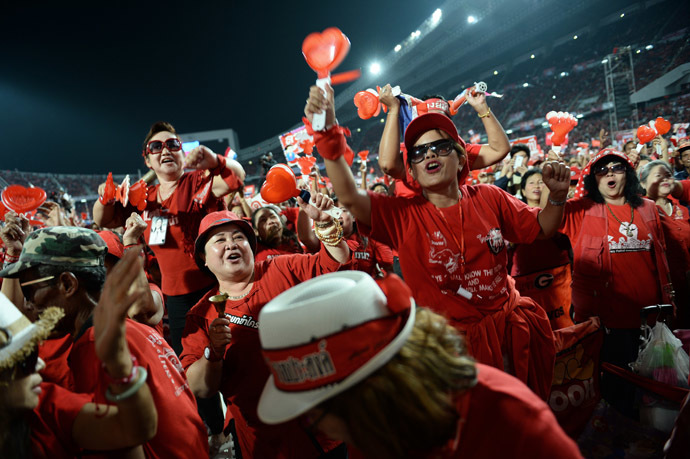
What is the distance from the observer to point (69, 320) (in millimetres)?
1655

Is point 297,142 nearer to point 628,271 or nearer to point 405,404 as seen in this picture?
point 628,271

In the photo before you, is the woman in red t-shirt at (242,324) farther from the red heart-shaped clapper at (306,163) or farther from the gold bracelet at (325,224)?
the red heart-shaped clapper at (306,163)

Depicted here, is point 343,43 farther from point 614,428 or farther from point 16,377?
point 614,428

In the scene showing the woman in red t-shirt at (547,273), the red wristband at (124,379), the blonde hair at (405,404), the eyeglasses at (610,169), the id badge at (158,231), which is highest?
the id badge at (158,231)

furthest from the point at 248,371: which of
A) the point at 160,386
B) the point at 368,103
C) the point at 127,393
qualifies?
the point at 368,103

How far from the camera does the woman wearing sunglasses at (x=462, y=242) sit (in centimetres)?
217

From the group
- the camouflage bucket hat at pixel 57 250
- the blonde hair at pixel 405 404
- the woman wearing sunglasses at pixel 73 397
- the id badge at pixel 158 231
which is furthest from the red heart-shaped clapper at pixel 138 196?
the blonde hair at pixel 405 404

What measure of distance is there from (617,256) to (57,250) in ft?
14.0

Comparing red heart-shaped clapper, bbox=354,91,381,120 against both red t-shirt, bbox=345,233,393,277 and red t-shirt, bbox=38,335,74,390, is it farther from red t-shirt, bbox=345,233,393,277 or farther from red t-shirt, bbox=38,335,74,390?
red t-shirt, bbox=38,335,74,390

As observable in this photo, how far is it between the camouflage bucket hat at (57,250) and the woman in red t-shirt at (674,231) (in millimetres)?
4846

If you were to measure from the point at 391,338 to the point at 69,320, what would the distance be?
1.54 m

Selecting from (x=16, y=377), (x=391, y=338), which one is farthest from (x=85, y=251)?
(x=391, y=338)

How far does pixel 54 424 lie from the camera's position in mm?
1352

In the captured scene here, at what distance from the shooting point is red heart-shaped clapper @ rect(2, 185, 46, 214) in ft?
13.1
